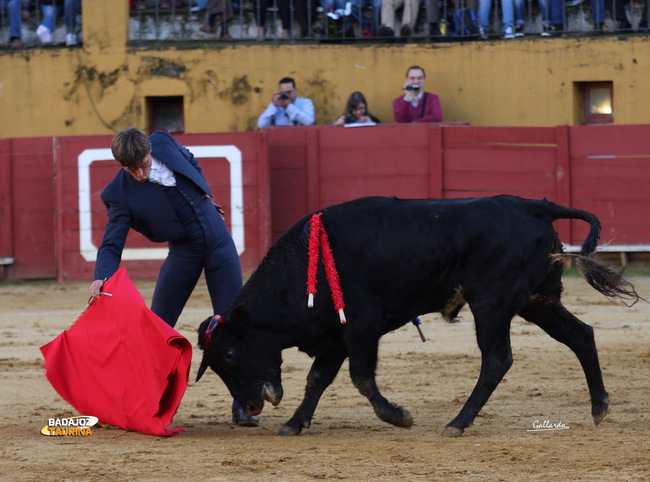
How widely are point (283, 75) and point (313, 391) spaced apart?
268 inches

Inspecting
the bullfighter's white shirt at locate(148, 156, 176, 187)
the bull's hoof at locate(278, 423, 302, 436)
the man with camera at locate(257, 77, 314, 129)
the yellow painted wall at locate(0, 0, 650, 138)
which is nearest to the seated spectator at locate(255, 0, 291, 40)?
the yellow painted wall at locate(0, 0, 650, 138)

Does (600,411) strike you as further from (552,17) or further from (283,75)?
(283,75)

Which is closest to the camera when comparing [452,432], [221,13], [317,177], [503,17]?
[452,432]

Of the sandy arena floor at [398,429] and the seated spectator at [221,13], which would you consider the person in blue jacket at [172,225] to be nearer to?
the sandy arena floor at [398,429]

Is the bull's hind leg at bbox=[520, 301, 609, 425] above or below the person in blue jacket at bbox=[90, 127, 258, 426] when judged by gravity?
below

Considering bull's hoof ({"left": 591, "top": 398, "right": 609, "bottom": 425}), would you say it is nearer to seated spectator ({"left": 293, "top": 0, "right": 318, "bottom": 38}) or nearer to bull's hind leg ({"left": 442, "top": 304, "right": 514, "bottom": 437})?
bull's hind leg ({"left": 442, "top": 304, "right": 514, "bottom": 437})

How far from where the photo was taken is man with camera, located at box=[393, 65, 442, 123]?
10.3 m

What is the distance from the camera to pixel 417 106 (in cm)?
1035

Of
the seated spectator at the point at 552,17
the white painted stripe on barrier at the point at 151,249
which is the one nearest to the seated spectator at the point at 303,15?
the white painted stripe on barrier at the point at 151,249

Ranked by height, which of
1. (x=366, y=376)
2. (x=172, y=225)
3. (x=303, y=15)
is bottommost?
(x=366, y=376)

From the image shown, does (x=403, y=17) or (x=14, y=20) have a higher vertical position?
(x=14, y=20)

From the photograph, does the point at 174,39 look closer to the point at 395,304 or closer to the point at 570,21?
the point at 570,21

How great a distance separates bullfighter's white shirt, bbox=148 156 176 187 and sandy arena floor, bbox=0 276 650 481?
108 cm

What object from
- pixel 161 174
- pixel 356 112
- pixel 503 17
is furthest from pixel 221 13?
pixel 161 174
